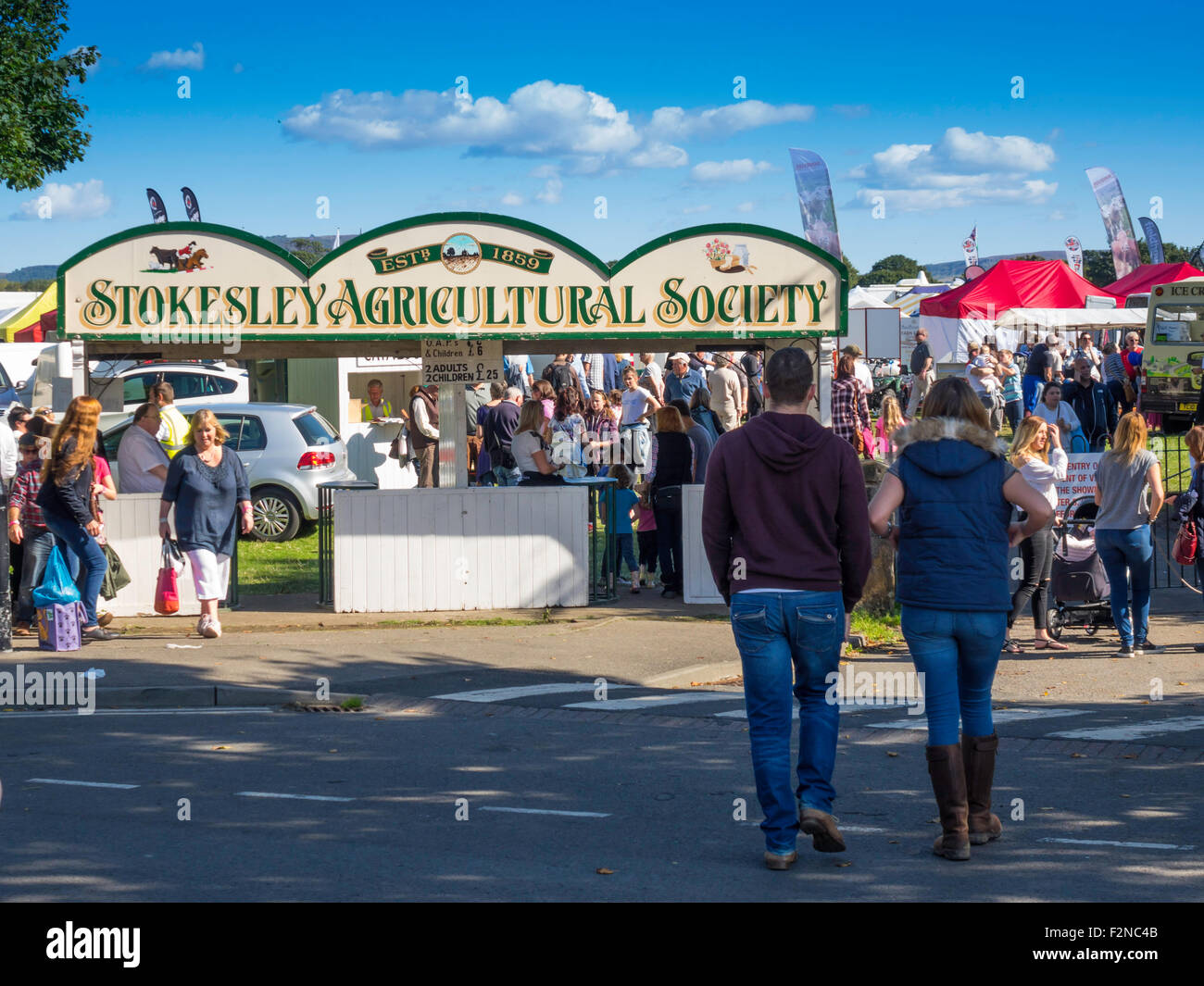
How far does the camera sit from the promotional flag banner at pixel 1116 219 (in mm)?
43938

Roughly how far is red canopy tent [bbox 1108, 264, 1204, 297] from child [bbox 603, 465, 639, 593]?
2226 centimetres

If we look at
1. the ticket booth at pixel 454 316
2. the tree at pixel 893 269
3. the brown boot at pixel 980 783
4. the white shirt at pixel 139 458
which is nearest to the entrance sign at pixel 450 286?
the ticket booth at pixel 454 316

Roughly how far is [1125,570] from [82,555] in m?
8.07

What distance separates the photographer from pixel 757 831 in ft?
20.3

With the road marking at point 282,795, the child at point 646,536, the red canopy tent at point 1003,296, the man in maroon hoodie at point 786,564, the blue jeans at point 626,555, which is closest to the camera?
the man in maroon hoodie at point 786,564

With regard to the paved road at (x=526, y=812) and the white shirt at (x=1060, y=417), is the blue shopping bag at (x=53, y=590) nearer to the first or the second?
the paved road at (x=526, y=812)

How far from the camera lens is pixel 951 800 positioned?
565 cm

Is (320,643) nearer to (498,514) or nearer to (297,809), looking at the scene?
(498,514)

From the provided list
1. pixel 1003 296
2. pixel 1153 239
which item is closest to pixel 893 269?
pixel 1153 239

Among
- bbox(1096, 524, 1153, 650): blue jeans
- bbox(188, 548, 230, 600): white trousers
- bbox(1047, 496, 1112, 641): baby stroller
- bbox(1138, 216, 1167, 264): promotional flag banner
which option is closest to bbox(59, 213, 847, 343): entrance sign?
bbox(188, 548, 230, 600): white trousers

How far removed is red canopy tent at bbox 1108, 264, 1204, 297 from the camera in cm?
3378

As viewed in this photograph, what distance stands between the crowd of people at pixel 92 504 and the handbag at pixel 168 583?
0.16 meters

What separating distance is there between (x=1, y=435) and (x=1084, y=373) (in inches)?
654
